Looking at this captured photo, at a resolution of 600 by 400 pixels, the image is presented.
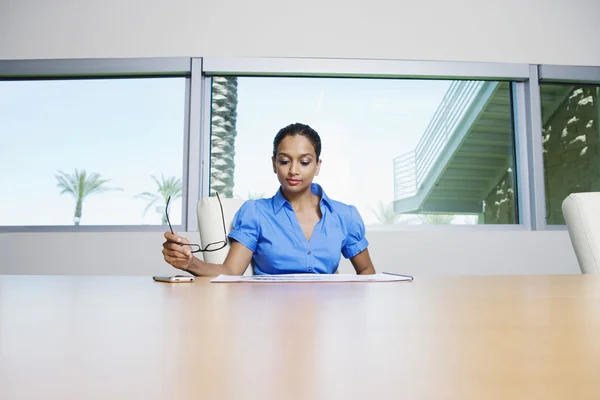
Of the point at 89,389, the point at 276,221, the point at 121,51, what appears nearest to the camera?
the point at 89,389

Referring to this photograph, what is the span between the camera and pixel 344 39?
135 inches

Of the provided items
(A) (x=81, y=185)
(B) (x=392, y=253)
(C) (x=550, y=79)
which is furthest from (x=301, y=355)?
(C) (x=550, y=79)

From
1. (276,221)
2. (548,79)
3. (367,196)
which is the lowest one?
(276,221)

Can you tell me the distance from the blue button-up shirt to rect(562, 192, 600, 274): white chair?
0.81 m

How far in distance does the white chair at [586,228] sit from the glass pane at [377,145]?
1.76 m

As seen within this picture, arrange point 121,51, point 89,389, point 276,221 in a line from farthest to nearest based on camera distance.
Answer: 1. point 121,51
2. point 276,221
3. point 89,389

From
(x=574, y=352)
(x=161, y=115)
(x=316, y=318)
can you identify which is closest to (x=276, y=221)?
(x=316, y=318)

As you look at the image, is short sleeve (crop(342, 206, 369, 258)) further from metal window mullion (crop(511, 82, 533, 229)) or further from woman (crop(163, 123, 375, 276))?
metal window mullion (crop(511, 82, 533, 229))

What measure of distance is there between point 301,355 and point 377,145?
3306 millimetres

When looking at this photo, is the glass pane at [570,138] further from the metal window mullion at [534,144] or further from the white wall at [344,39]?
the white wall at [344,39]

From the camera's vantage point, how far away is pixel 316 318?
1.19 feet

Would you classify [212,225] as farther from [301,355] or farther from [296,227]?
[301,355]

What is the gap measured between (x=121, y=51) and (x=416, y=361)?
3.61m

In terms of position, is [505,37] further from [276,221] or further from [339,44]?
[276,221]
